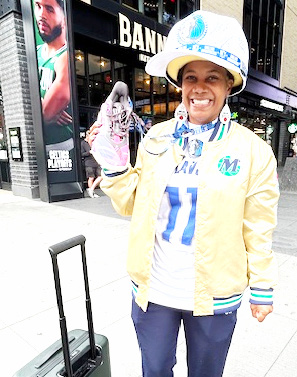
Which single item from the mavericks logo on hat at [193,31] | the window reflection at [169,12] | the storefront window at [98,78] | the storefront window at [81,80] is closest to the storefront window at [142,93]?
the storefront window at [98,78]

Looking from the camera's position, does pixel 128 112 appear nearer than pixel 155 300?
Yes

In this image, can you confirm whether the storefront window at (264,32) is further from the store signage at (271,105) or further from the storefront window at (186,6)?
the storefront window at (186,6)

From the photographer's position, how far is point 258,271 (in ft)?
4.01

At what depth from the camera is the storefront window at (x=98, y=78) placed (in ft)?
28.7

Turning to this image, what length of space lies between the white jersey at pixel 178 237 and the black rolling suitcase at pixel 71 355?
0.37m

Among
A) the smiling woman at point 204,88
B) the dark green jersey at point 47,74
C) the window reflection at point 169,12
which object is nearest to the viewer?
the smiling woman at point 204,88

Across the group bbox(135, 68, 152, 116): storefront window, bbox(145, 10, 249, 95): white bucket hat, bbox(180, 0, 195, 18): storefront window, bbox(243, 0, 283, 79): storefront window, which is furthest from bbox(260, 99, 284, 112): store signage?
bbox(145, 10, 249, 95): white bucket hat

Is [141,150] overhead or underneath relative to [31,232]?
overhead

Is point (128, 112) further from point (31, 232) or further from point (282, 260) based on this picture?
point (31, 232)

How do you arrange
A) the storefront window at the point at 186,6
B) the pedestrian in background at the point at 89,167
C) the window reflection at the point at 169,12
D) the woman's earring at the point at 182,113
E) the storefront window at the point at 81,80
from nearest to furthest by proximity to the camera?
the woman's earring at the point at 182,113, the pedestrian in background at the point at 89,167, the storefront window at the point at 81,80, the window reflection at the point at 169,12, the storefront window at the point at 186,6

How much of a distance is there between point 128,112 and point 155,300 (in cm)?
82

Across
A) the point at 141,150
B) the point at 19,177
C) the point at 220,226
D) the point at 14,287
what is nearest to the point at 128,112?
the point at 141,150

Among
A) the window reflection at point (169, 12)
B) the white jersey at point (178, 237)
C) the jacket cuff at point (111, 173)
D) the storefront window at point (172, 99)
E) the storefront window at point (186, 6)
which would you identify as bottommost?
the white jersey at point (178, 237)

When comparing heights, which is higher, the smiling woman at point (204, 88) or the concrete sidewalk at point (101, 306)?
the smiling woman at point (204, 88)
